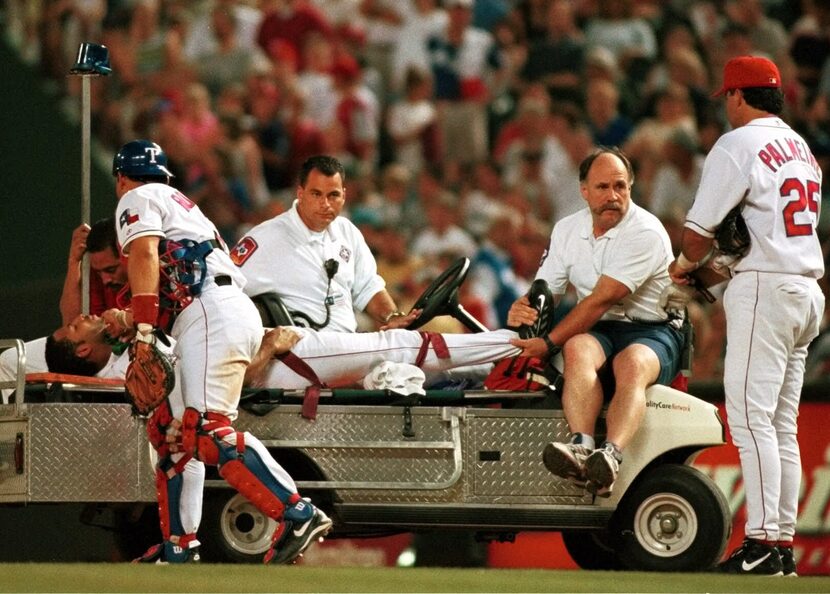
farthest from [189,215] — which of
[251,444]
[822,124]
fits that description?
[822,124]

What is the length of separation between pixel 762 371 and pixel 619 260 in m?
0.97

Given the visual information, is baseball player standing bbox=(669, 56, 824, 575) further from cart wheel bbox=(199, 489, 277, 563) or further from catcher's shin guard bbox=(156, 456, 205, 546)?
catcher's shin guard bbox=(156, 456, 205, 546)

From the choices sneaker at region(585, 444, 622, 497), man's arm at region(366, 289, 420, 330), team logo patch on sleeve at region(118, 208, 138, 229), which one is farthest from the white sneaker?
team logo patch on sleeve at region(118, 208, 138, 229)

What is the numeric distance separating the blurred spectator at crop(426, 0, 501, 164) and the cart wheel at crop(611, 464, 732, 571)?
6.85m

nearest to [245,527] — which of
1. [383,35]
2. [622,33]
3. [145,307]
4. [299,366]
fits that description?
[299,366]

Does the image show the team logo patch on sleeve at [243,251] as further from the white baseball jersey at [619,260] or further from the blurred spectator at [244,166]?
the blurred spectator at [244,166]

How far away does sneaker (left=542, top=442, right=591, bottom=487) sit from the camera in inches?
304

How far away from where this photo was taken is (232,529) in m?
8.12

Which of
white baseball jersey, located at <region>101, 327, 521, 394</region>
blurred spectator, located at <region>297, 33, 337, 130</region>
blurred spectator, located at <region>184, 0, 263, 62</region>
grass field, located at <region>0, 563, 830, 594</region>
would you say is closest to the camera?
grass field, located at <region>0, 563, 830, 594</region>

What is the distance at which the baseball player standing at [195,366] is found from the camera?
7.44m

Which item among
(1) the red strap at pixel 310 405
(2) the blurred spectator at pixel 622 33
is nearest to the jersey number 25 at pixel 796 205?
(1) the red strap at pixel 310 405

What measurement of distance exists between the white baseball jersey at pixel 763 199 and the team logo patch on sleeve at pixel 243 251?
2.29 m

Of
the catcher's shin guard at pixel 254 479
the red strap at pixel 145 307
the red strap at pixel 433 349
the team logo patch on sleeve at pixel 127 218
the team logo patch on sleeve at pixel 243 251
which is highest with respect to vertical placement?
the team logo patch on sleeve at pixel 127 218

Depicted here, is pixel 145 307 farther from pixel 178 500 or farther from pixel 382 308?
pixel 382 308
